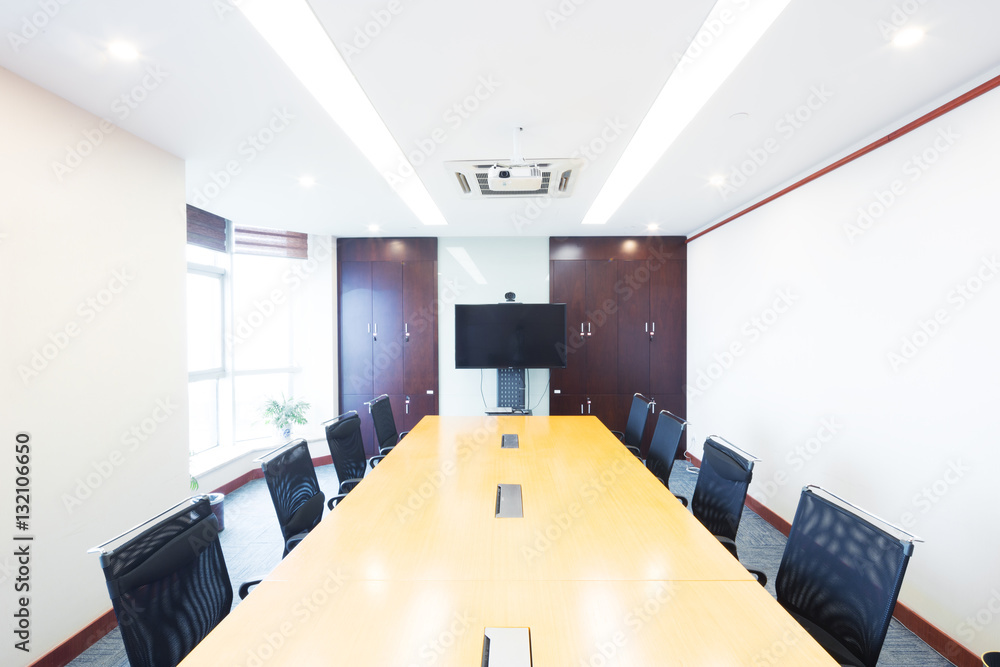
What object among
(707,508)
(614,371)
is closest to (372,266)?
(614,371)

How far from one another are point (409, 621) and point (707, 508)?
1.98 metres

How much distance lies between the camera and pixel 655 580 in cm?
156

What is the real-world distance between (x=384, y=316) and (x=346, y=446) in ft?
9.89

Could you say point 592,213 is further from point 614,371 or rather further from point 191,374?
point 191,374

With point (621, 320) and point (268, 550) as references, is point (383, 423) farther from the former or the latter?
point (621, 320)

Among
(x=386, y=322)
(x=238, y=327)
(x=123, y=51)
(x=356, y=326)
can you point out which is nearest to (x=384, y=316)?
(x=386, y=322)

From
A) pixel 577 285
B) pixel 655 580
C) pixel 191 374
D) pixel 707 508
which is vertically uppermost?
pixel 577 285

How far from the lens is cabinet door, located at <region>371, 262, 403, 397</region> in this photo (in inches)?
235

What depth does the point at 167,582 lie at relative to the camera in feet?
4.81

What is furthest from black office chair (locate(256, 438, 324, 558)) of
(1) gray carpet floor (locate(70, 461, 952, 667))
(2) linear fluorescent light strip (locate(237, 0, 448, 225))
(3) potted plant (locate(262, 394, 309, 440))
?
(3) potted plant (locate(262, 394, 309, 440))

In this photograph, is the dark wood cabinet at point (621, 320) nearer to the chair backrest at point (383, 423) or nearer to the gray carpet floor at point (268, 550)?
the gray carpet floor at point (268, 550)

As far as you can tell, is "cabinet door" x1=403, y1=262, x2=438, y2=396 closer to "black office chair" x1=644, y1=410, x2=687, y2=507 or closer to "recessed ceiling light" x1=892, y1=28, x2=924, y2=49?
"black office chair" x1=644, y1=410, x2=687, y2=507

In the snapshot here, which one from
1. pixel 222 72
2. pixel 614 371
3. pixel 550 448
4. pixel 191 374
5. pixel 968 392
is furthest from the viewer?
pixel 614 371

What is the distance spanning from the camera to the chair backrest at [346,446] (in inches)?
120
